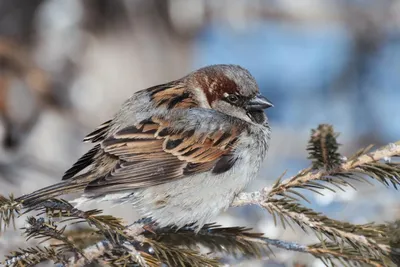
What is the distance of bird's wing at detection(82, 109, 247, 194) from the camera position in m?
2.95

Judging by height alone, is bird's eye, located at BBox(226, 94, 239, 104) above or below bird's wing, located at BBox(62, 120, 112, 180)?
above

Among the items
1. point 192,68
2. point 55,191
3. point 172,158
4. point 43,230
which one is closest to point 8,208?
point 43,230

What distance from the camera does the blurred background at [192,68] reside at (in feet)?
16.9

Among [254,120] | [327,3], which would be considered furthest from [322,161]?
[327,3]

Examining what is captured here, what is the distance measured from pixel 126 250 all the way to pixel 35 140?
3.69 m

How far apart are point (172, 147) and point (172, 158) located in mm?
60

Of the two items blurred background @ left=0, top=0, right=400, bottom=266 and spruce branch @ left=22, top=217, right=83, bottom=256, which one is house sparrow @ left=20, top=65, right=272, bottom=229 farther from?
blurred background @ left=0, top=0, right=400, bottom=266

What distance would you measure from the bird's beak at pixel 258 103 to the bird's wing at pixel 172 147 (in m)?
0.21

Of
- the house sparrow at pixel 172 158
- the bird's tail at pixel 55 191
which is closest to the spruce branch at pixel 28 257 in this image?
the bird's tail at pixel 55 191

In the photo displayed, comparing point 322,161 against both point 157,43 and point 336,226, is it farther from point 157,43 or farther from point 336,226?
point 157,43

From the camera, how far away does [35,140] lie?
583cm

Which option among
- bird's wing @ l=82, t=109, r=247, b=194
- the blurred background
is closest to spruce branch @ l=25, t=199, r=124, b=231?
bird's wing @ l=82, t=109, r=247, b=194

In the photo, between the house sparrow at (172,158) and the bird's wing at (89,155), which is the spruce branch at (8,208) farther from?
the bird's wing at (89,155)

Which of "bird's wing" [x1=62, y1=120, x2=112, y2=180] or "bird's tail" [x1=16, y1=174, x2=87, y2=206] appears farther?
"bird's wing" [x1=62, y1=120, x2=112, y2=180]
